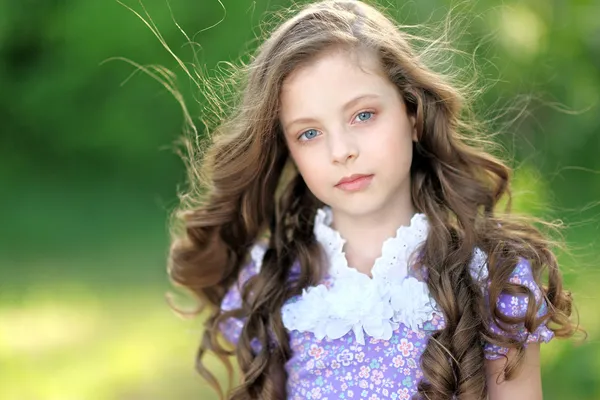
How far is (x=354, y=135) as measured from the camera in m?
1.98

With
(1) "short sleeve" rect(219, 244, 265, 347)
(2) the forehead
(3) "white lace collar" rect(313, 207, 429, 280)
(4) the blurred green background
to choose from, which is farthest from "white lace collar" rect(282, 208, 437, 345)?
(4) the blurred green background

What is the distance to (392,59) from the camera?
204 cm

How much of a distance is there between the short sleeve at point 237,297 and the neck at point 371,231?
0.30 m

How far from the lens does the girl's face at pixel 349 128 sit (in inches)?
78.0

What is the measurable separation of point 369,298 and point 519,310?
1.07 feet

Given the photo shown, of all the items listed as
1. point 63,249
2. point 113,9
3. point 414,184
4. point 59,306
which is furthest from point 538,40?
point 113,9

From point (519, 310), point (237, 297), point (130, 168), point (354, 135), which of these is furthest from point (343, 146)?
point (130, 168)

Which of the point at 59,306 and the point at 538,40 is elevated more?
the point at 538,40

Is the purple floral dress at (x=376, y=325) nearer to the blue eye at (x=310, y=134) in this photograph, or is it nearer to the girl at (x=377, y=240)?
the girl at (x=377, y=240)

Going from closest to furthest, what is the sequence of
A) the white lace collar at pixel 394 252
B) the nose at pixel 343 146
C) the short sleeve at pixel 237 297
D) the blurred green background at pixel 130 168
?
1. the nose at pixel 343 146
2. the white lace collar at pixel 394 252
3. the short sleeve at pixel 237 297
4. the blurred green background at pixel 130 168

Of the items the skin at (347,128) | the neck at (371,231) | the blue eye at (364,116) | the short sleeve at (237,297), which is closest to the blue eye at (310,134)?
the skin at (347,128)

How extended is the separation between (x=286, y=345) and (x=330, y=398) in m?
0.20

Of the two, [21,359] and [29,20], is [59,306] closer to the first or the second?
[21,359]

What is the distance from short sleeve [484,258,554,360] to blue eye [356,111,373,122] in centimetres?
46
